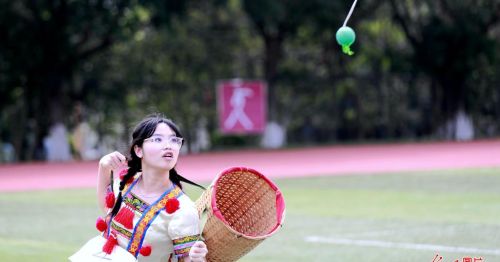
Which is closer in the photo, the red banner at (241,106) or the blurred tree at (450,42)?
the blurred tree at (450,42)

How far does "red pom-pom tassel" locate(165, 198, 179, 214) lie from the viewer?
18.2 ft

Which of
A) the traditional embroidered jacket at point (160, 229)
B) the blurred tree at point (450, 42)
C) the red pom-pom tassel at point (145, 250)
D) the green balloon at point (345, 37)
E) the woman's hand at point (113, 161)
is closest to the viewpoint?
the traditional embroidered jacket at point (160, 229)

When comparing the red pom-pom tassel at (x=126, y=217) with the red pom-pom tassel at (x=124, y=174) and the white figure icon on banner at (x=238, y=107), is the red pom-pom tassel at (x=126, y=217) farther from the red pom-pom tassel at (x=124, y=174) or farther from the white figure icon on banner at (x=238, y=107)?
the white figure icon on banner at (x=238, y=107)

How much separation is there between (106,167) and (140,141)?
260mm

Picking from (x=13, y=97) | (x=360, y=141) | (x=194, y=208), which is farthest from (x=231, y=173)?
(x=360, y=141)

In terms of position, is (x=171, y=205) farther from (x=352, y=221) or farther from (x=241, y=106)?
(x=241, y=106)

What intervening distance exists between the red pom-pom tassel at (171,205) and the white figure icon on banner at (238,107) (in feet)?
105

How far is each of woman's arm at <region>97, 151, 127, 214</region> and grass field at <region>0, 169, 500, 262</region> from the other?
14.0 feet

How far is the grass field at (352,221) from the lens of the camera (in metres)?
10.5

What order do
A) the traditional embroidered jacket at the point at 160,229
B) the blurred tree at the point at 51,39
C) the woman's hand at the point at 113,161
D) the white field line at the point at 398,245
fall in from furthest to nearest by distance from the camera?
the blurred tree at the point at 51,39 < the white field line at the point at 398,245 < the woman's hand at the point at 113,161 < the traditional embroidered jacket at the point at 160,229

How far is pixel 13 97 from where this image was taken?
3600 centimetres

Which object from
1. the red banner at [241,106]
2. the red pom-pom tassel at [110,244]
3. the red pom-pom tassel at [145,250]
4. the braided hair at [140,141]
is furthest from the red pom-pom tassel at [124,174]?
the red banner at [241,106]

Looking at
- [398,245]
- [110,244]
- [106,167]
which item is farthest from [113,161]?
[398,245]

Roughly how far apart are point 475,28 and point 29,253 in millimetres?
28466
